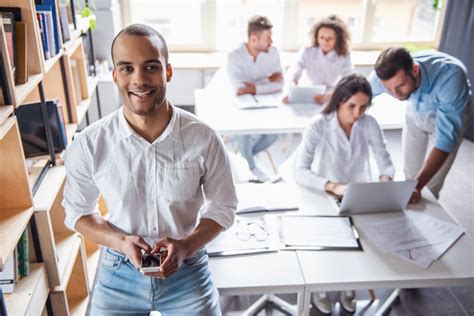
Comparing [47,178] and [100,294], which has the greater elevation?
[47,178]

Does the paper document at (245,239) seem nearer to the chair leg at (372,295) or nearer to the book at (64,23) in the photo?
the chair leg at (372,295)

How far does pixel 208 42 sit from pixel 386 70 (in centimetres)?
296

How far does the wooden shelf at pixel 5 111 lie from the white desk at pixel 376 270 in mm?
1137

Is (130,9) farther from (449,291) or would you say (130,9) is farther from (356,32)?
(449,291)

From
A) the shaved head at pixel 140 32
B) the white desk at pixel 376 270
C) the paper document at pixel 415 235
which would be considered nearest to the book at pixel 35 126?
the shaved head at pixel 140 32

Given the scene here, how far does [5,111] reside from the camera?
1592 millimetres

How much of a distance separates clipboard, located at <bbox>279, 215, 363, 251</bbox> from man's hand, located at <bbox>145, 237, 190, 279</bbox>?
0.41 m

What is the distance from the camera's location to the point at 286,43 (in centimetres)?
495

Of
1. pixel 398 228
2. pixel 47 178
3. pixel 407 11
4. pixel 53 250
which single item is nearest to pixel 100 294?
pixel 53 250

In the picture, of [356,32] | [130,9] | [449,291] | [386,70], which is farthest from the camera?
[356,32]

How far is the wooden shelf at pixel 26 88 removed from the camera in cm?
170

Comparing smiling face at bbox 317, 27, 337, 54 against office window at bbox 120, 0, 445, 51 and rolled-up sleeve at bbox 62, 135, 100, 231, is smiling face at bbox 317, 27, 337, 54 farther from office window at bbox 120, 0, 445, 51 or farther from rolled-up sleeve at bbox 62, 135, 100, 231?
rolled-up sleeve at bbox 62, 135, 100, 231

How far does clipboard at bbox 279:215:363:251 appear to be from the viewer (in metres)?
1.79

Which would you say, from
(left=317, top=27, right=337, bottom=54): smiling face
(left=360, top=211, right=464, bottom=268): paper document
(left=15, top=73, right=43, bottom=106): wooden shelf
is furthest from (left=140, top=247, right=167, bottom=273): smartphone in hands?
(left=317, top=27, right=337, bottom=54): smiling face
